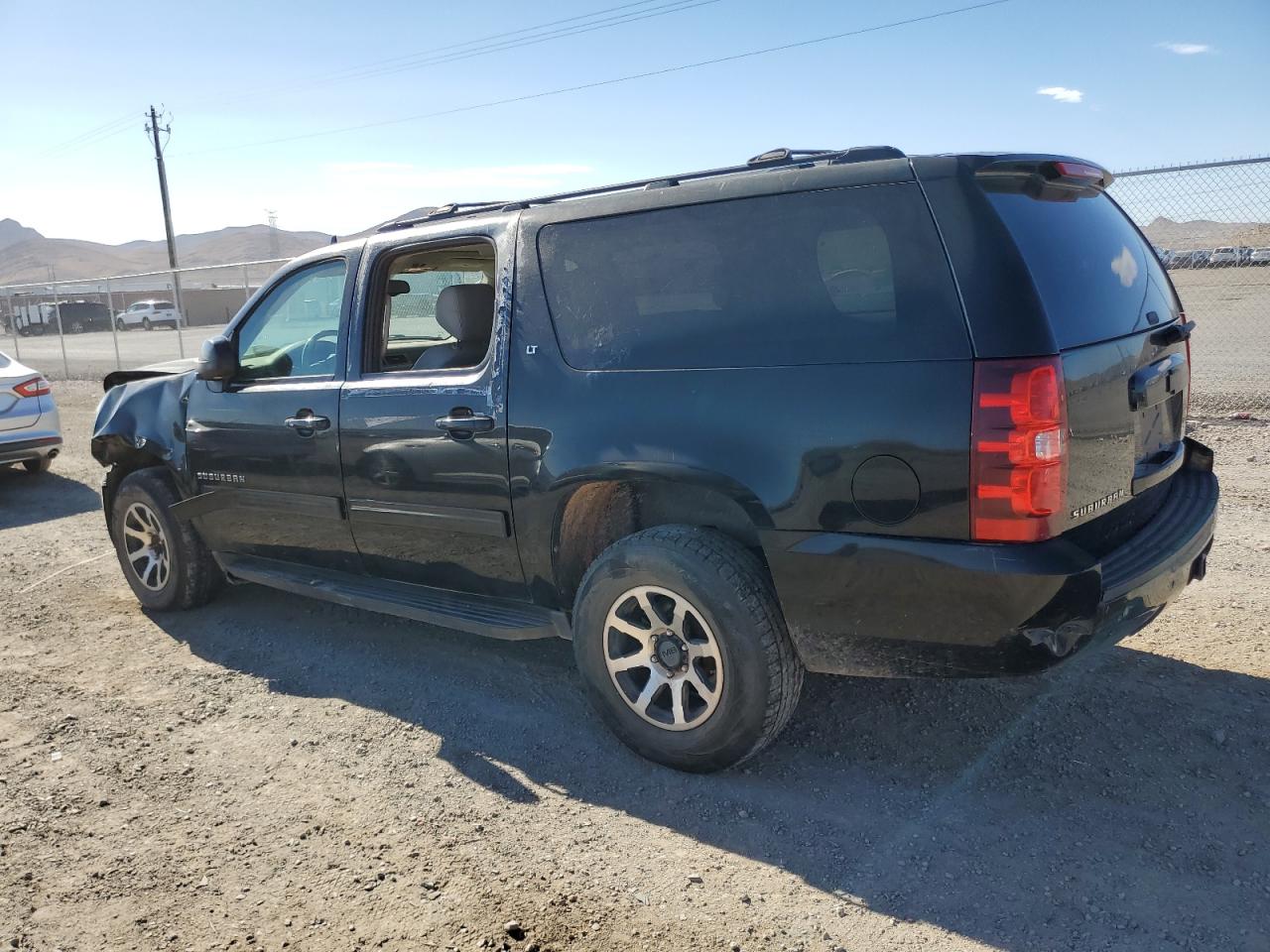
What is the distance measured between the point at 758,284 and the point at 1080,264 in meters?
0.97

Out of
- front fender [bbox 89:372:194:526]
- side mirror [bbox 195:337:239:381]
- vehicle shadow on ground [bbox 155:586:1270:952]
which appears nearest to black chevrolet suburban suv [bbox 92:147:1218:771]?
vehicle shadow on ground [bbox 155:586:1270:952]

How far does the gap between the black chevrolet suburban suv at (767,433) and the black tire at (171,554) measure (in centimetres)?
117

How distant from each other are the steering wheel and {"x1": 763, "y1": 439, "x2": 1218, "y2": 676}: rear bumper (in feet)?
7.73

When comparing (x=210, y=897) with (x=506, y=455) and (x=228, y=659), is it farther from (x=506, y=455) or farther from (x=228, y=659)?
(x=228, y=659)

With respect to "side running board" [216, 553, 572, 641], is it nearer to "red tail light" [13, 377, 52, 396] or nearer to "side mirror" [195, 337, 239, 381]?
"side mirror" [195, 337, 239, 381]

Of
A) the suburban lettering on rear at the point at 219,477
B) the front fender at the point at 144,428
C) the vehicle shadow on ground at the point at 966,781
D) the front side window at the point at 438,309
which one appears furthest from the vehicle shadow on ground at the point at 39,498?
the front side window at the point at 438,309

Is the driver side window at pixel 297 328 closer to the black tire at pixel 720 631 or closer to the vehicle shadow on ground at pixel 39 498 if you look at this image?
the black tire at pixel 720 631

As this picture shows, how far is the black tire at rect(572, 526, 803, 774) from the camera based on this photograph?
118 inches

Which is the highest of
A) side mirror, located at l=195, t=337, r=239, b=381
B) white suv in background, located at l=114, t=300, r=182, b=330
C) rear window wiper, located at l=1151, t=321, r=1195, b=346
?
white suv in background, located at l=114, t=300, r=182, b=330

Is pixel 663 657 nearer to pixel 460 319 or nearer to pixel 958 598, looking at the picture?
pixel 958 598

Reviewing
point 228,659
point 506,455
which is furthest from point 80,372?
point 506,455

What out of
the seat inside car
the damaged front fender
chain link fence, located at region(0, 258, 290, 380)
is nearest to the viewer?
the seat inside car

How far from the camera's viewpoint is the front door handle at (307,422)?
13.6 ft

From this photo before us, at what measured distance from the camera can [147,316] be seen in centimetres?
4391
